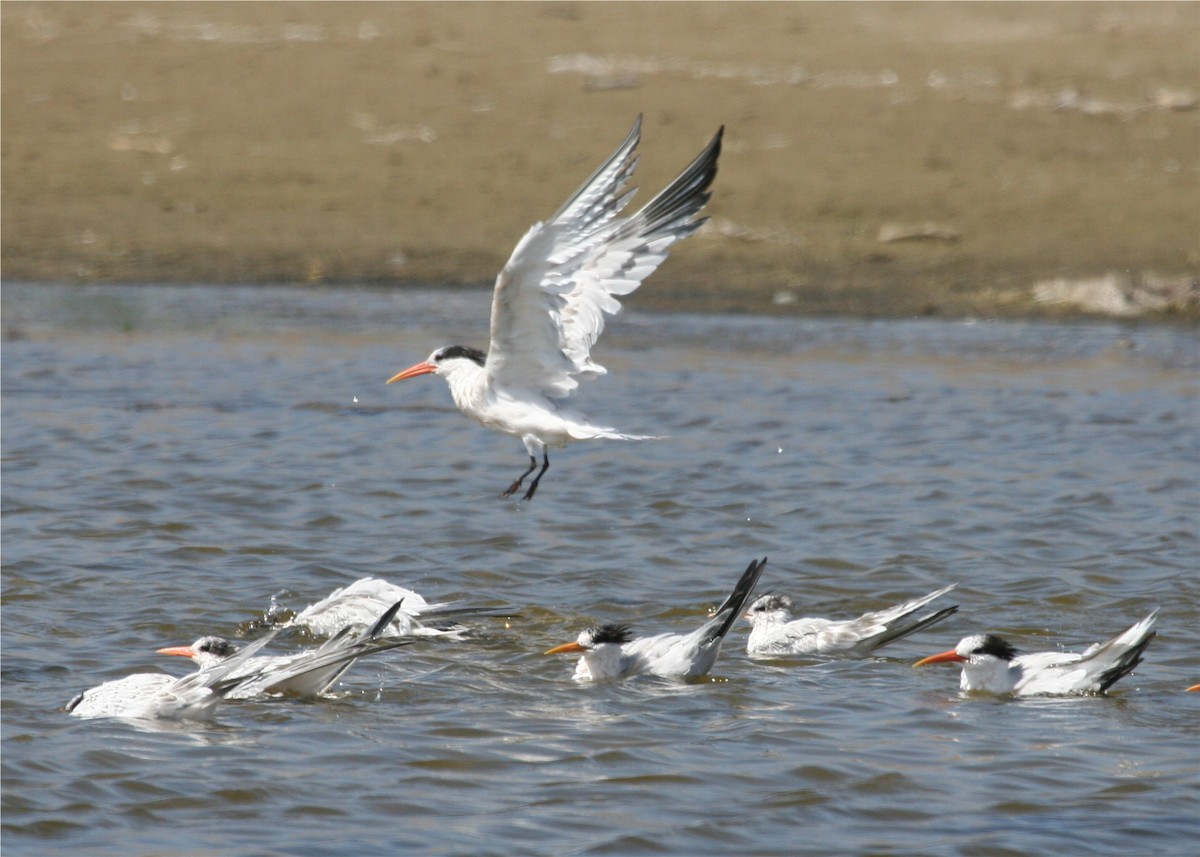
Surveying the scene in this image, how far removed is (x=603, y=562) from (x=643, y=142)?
10276 mm

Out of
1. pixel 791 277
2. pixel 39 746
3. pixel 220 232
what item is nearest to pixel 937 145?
pixel 791 277

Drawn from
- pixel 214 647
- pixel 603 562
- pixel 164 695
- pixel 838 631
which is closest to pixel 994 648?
pixel 838 631

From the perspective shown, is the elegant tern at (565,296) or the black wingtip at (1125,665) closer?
the black wingtip at (1125,665)

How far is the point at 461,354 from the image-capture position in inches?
352

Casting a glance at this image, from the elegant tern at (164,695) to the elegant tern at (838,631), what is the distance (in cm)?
249

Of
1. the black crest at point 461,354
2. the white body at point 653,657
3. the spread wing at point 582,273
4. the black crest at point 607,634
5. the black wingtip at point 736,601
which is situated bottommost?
the white body at point 653,657

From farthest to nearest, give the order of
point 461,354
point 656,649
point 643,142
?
point 643,142, point 461,354, point 656,649

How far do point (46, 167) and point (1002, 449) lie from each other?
1094 centimetres

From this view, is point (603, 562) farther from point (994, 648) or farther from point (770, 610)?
point (994, 648)

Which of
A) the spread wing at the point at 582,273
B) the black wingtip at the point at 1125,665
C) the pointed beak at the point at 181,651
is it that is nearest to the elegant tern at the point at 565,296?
the spread wing at the point at 582,273

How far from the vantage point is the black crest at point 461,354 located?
8.90m

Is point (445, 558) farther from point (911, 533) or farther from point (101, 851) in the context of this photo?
point (101, 851)

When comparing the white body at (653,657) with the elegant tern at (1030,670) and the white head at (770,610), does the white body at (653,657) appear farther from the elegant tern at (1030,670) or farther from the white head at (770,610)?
the elegant tern at (1030,670)

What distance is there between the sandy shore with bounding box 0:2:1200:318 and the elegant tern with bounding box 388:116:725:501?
300 inches
